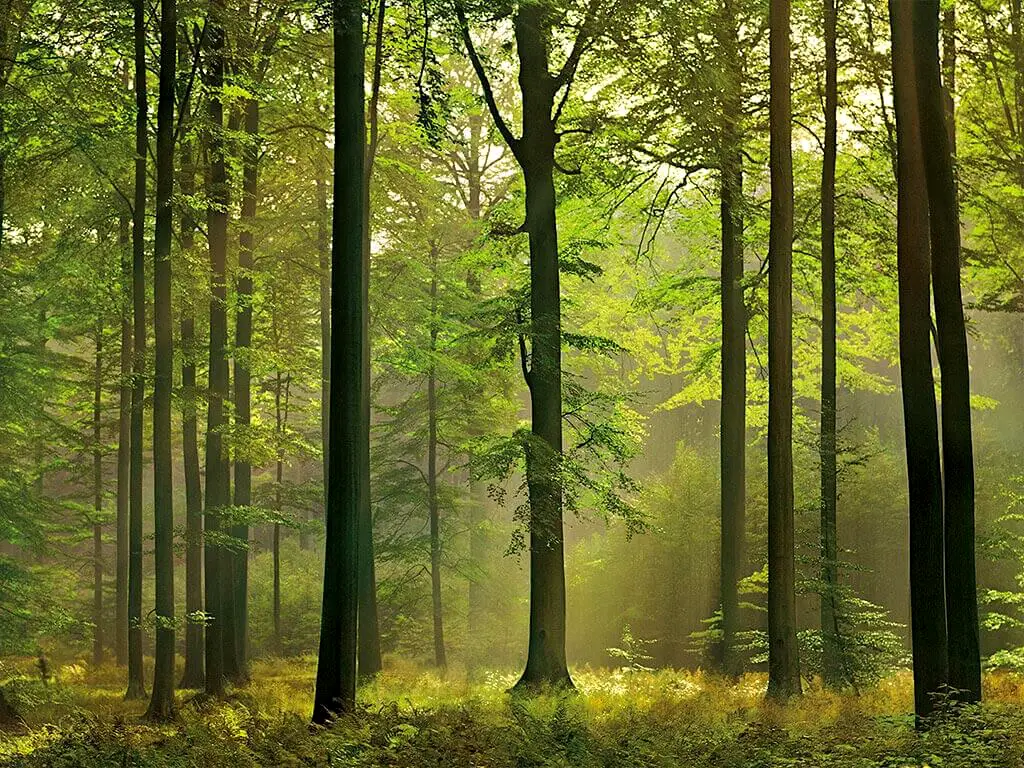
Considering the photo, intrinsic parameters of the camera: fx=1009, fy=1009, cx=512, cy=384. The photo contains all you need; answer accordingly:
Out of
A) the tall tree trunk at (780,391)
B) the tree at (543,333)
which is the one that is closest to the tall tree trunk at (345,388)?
the tree at (543,333)

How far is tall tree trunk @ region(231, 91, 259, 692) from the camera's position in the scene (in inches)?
711

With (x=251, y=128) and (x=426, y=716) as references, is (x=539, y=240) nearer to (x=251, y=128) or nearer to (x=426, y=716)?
(x=251, y=128)

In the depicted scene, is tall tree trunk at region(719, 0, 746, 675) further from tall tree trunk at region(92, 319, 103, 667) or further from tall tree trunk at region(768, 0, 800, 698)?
tall tree trunk at region(92, 319, 103, 667)

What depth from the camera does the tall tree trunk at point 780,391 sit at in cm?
1301

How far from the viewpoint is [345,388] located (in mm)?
10875

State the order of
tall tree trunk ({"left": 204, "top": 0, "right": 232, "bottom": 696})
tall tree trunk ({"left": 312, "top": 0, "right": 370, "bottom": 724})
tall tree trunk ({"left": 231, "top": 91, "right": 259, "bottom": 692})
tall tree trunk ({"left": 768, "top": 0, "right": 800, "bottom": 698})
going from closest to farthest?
tall tree trunk ({"left": 312, "top": 0, "right": 370, "bottom": 724})
tall tree trunk ({"left": 768, "top": 0, "right": 800, "bottom": 698})
tall tree trunk ({"left": 204, "top": 0, "right": 232, "bottom": 696})
tall tree trunk ({"left": 231, "top": 91, "right": 259, "bottom": 692})

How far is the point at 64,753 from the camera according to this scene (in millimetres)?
9523

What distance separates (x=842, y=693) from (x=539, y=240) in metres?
8.02

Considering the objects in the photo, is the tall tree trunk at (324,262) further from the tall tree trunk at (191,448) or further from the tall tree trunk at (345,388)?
the tall tree trunk at (345,388)

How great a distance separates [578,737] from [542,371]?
290 inches

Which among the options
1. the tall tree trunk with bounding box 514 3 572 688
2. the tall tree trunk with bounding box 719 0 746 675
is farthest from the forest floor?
the tall tree trunk with bounding box 719 0 746 675

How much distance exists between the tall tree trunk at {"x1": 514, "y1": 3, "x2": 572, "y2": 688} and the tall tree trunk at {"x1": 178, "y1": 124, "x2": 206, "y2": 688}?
499 centimetres

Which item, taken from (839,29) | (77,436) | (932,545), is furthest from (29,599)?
(839,29)

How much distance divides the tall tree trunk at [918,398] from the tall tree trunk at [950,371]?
0.43 ft
